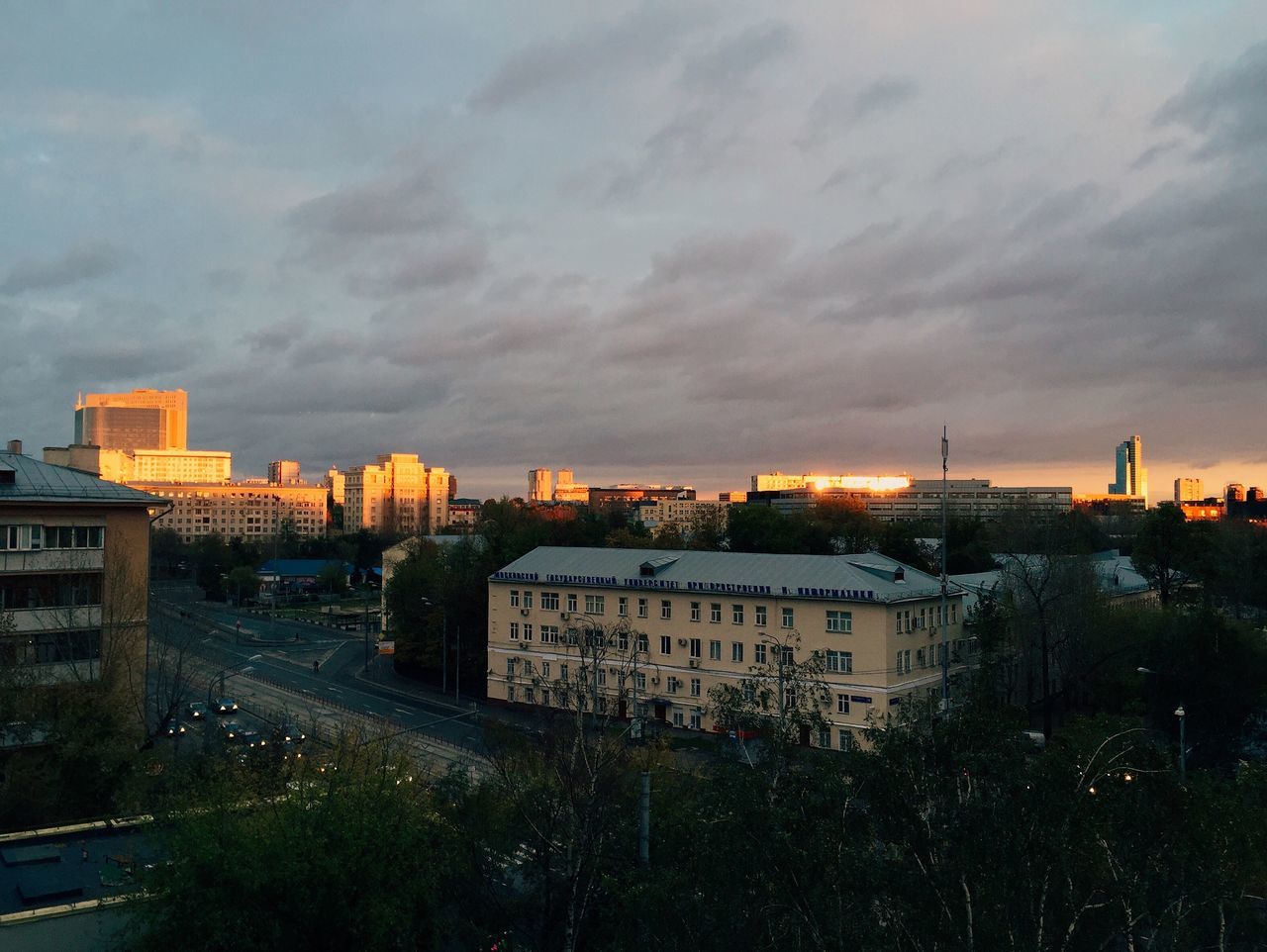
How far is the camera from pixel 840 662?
1759 inches

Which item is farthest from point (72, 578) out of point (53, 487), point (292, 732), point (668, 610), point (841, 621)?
point (841, 621)

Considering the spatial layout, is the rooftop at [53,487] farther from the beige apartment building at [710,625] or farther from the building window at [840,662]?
the building window at [840,662]

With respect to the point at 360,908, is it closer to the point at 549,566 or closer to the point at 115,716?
the point at 115,716

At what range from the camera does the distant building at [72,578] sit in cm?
3272

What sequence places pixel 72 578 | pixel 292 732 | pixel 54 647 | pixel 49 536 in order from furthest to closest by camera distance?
1. pixel 292 732
2. pixel 72 578
3. pixel 49 536
4. pixel 54 647

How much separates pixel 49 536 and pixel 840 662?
33.3 metres

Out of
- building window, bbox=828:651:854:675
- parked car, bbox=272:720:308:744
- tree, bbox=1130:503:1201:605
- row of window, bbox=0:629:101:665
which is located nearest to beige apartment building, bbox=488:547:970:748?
building window, bbox=828:651:854:675

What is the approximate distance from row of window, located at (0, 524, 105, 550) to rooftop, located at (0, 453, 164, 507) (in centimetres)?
110

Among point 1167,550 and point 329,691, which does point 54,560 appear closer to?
point 329,691

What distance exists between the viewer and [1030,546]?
70250 millimetres

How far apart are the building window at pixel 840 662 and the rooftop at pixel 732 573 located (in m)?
2.65

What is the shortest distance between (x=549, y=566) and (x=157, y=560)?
81.1 m

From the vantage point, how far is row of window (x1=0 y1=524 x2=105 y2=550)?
3312 cm

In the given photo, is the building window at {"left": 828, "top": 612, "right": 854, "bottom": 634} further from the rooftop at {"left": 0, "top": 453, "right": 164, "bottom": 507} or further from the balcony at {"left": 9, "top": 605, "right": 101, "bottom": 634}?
the balcony at {"left": 9, "top": 605, "right": 101, "bottom": 634}
